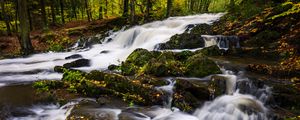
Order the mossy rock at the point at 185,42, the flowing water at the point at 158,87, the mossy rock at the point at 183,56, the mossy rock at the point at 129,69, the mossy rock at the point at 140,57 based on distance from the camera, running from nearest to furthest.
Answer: the flowing water at the point at 158,87, the mossy rock at the point at 129,69, the mossy rock at the point at 140,57, the mossy rock at the point at 183,56, the mossy rock at the point at 185,42

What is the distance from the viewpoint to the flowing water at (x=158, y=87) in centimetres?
880

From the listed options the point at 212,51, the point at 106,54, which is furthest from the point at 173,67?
the point at 106,54

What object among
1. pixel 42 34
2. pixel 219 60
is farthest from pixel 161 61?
pixel 42 34

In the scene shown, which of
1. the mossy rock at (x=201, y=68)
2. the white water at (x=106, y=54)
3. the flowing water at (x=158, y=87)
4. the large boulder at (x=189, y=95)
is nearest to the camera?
the flowing water at (x=158, y=87)

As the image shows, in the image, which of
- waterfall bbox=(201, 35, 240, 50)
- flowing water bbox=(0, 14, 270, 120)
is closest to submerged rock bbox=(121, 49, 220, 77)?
flowing water bbox=(0, 14, 270, 120)

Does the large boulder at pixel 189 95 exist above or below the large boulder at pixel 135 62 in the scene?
below

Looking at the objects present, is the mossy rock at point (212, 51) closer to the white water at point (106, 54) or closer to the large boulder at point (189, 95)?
the white water at point (106, 54)

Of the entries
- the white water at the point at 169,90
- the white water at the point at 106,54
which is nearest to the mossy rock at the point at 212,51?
the white water at the point at 106,54

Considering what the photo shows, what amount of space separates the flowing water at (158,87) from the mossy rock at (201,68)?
435mm

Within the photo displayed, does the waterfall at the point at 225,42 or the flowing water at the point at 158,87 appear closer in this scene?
the flowing water at the point at 158,87

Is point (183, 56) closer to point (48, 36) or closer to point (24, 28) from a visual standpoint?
point (24, 28)

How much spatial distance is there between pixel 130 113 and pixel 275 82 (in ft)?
15.6

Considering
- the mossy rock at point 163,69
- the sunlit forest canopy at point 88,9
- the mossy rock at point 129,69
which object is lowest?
the mossy rock at point 129,69

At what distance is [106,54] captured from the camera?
63.1ft
